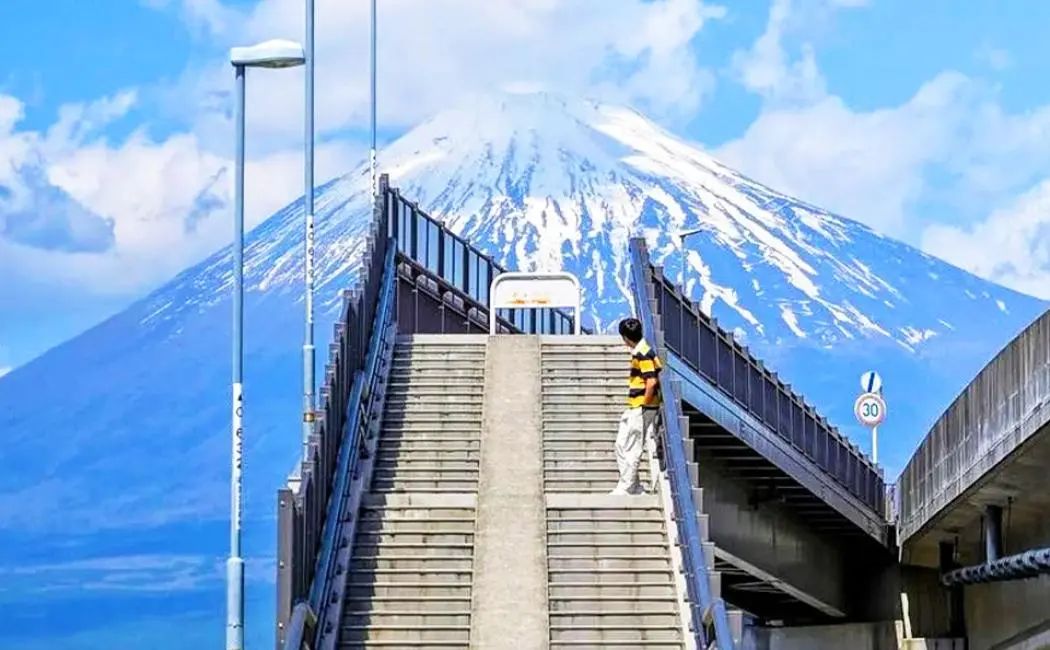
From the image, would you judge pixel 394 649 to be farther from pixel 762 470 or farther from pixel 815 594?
pixel 815 594

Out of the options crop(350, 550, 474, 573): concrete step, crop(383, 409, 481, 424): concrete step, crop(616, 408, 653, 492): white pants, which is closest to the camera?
crop(350, 550, 474, 573): concrete step

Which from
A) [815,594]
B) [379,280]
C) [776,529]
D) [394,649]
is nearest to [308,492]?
[394,649]

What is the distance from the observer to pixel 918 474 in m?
35.2

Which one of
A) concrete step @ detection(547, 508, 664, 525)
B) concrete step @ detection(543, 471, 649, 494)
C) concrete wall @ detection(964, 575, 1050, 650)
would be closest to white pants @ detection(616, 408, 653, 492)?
concrete step @ detection(547, 508, 664, 525)

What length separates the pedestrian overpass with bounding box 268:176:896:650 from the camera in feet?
67.9

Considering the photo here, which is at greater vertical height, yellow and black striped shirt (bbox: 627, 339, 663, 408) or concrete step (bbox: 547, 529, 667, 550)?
yellow and black striped shirt (bbox: 627, 339, 663, 408)

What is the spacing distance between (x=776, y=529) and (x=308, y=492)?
20.8 metres

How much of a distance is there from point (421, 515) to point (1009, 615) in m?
14.8

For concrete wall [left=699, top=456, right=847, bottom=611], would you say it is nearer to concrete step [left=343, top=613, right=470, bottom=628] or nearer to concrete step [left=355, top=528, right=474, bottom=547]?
concrete step [left=355, top=528, right=474, bottom=547]

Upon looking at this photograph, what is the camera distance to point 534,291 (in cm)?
3412

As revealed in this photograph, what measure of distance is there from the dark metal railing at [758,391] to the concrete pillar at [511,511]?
3509 millimetres

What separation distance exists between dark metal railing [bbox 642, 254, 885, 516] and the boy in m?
6.36

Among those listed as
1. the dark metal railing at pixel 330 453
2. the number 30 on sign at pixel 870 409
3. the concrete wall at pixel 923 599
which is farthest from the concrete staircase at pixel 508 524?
→ the number 30 on sign at pixel 870 409

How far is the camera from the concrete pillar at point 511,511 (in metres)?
20.7
